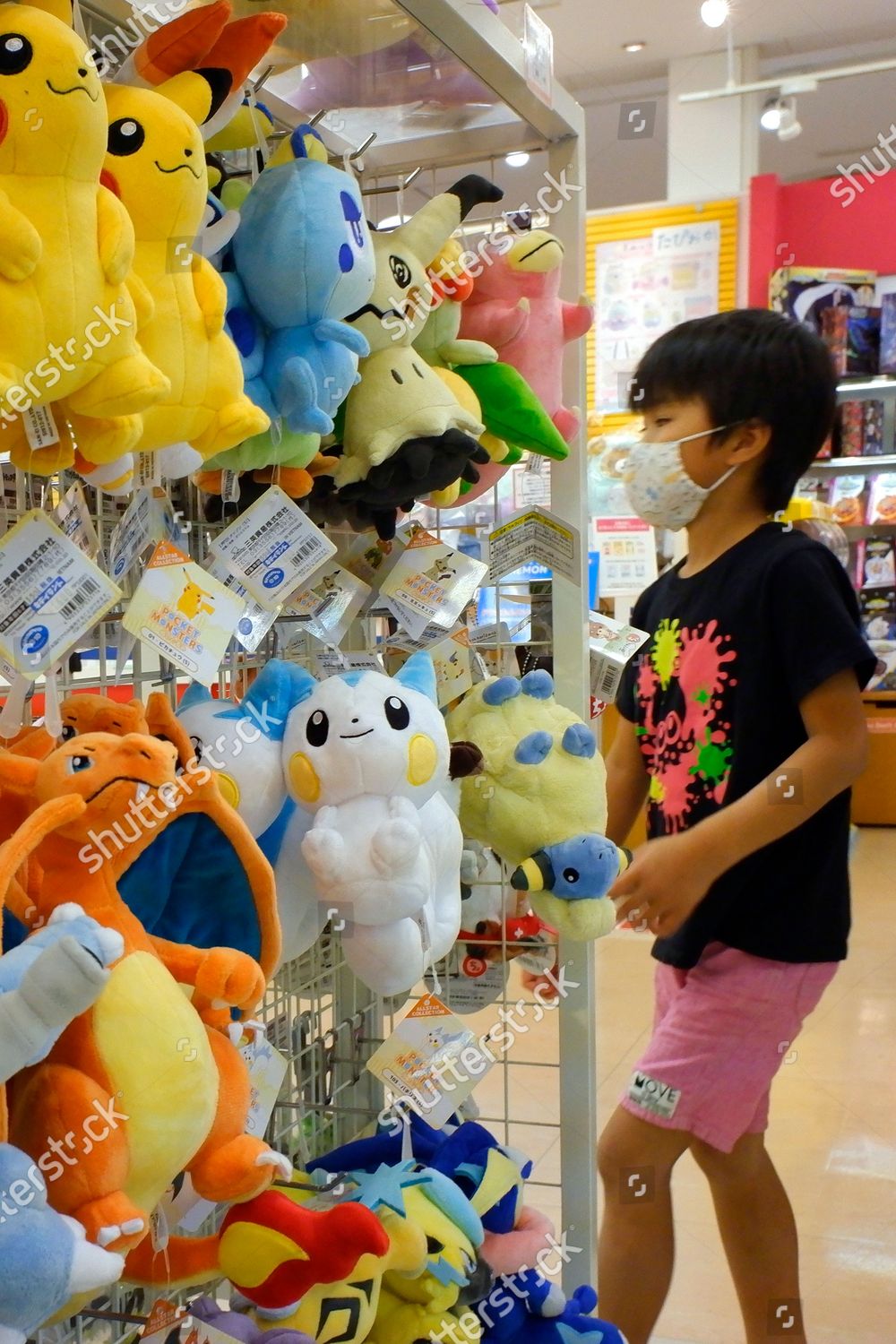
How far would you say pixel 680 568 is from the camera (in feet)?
5.48

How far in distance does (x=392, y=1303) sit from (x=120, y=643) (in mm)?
636

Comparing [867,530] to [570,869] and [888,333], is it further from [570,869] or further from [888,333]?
[570,869]

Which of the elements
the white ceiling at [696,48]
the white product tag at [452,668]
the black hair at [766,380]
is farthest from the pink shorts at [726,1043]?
the white ceiling at [696,48]

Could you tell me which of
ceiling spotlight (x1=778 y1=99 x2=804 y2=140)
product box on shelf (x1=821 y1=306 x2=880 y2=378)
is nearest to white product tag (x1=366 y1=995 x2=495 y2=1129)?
ceiling spotlight (x1=778 y1=99 x2=804 y2=140)

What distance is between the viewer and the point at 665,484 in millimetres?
1547

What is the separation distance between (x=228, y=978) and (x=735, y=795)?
87cm

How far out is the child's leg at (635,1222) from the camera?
4.83 feet

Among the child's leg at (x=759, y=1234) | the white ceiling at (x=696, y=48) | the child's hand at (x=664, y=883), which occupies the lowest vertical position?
the child's leg at (x=759, y=1234)

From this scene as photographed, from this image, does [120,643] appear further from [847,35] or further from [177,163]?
[847,35]

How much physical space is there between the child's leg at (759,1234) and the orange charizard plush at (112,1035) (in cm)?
97

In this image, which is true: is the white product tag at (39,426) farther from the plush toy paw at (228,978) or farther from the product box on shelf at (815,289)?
the product box on shelf at (815,289)

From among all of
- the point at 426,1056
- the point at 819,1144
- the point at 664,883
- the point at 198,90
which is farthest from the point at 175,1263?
the point at 819,1144

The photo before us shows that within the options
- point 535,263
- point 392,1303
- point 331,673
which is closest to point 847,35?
point 535,263

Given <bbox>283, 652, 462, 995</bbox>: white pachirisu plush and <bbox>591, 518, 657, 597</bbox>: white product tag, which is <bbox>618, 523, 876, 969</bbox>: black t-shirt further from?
<bbox>591, 518, 657, 597</bbox>: white product tag
